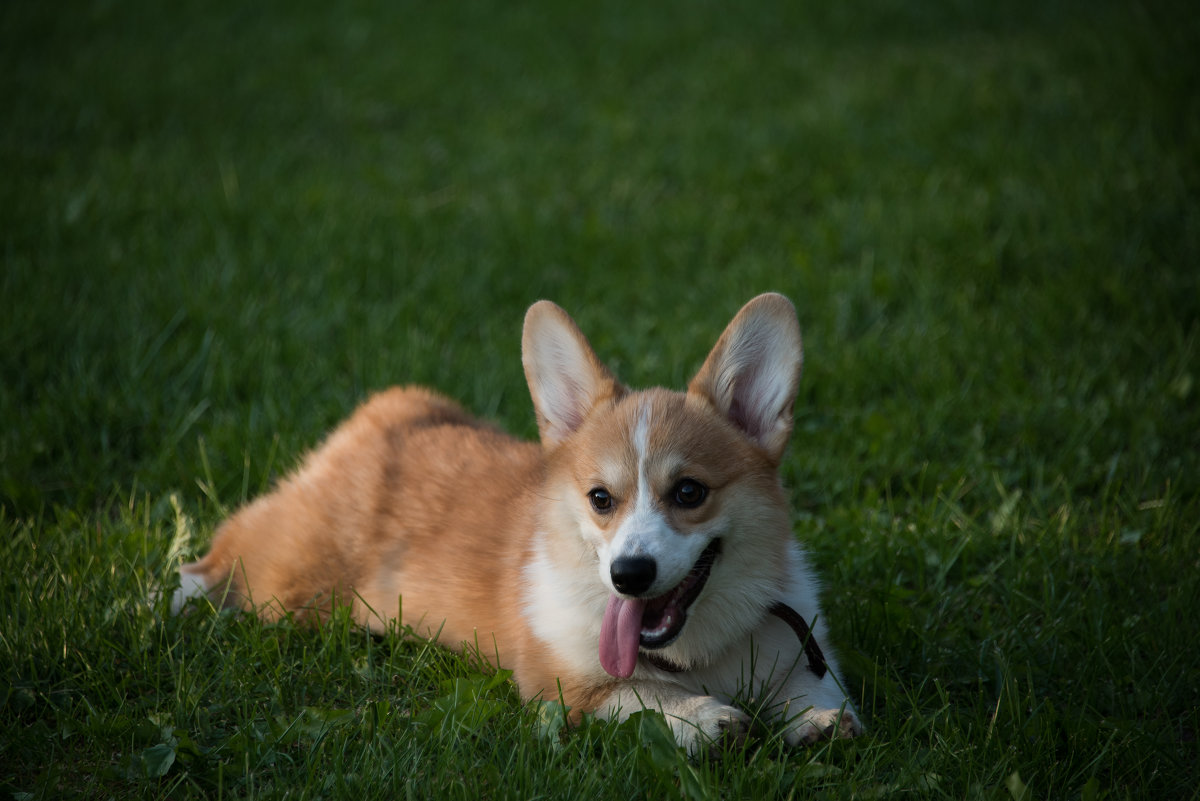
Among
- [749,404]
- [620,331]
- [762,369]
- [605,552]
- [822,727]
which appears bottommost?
[822,727]

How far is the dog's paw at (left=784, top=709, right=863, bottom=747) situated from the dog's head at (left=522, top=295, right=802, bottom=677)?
10.5 inches

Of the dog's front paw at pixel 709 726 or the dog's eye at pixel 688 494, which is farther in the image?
the dog's eye at pixel 688 494

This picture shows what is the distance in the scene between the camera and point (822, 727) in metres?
2.48

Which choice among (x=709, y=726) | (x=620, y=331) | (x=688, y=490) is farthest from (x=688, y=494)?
(x=620, y=331)

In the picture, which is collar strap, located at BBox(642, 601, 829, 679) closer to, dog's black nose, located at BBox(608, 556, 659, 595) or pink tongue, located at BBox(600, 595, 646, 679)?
pink tongue, located at BBox(600, 595, 646, 679)

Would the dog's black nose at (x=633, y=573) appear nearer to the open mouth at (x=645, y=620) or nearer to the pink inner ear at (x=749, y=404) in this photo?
the open mouth at (x=645, y=620)

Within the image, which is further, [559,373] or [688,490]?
[559,373]

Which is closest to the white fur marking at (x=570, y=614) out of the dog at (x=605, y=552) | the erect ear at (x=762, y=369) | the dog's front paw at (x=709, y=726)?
the dog at (x=605, y=552)

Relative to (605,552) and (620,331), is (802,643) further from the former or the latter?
(620,331)

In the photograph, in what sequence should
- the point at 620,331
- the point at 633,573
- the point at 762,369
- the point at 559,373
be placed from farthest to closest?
the point at 620,331
the point at 559,373
the point at 762,369
the point at 633,573

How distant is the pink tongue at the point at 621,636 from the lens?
2.53 m

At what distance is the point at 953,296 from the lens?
4977 mm

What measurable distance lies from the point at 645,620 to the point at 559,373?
752 mm

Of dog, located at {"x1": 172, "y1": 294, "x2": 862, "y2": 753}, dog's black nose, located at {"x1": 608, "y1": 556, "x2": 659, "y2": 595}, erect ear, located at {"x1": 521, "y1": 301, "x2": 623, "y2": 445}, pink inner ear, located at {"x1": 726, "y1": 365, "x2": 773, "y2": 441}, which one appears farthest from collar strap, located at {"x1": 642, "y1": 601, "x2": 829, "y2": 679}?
erect ear, located at {"x1": 521, "y1": 301, "x2": 623, "y2": 445}
